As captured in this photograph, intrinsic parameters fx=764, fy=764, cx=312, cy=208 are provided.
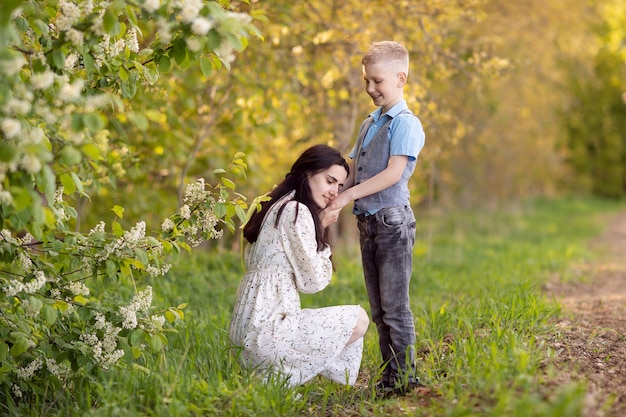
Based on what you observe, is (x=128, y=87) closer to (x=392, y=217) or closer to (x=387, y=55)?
(x=387, y=55)

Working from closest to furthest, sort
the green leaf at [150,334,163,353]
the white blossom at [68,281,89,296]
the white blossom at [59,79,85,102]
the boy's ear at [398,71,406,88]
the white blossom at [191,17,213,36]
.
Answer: the white blossom at [59,79,85,102] → the white blossom at [191,17,213,36] → the green leaf at [150,334,163,353] → the white blossom at [68,281,89,296] → the boy's ear at [398,71,406,88]

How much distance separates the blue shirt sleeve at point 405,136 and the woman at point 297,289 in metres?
0.35

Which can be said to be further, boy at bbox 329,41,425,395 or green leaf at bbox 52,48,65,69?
boy at bbox 329,41,425,395

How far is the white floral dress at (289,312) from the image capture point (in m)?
3.89

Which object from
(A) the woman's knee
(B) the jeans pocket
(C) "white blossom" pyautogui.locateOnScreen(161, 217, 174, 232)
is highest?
(C) "white blossom" pyautogui.locateOnScreen(161, 217, 174, 232)

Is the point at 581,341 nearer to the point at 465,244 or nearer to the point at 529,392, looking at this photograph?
the point at 529,392

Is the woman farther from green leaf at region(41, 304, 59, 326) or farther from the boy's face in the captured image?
green leaf at region(41, 304, 59, 326)

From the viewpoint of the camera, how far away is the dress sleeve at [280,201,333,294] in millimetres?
3939

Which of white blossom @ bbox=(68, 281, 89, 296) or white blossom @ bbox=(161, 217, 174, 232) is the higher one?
white blossom @ bbox=(161, 217, 174, 232)

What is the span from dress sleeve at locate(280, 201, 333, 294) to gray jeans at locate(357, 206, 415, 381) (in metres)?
0.28

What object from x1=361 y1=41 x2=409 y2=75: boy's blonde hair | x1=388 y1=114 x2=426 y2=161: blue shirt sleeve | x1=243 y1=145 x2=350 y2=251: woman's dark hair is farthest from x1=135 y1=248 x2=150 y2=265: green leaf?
x1=361 y1=41 x2=409 y2=75: boy's blonde hair

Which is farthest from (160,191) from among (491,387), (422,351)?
(491,387)

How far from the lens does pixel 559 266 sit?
9633 millimetres

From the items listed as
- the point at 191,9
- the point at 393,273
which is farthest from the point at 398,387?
the point at 191,9
